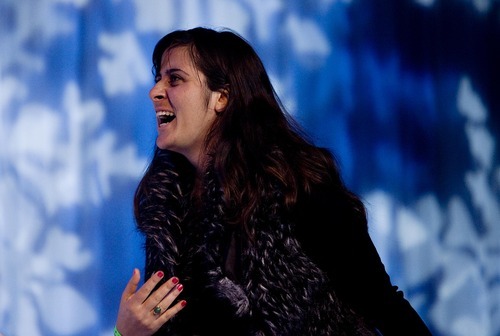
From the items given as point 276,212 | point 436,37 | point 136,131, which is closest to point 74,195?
point 136,131

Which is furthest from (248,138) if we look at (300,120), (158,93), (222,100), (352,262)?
(300,120)

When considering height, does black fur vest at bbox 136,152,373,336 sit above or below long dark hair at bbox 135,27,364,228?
below

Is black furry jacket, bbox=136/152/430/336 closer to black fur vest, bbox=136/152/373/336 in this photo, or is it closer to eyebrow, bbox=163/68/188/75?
black fur vest, bbox=136/152/373/336

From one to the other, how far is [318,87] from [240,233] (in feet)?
2.67

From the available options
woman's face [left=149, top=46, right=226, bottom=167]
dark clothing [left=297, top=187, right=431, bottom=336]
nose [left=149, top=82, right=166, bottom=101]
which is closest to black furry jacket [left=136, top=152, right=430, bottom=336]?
dark clothing [left=297, top=187, right=431, bottom=336]

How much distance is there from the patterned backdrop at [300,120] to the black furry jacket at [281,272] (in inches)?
18.9

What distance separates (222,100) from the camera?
67.6 inches

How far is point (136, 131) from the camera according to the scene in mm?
2119

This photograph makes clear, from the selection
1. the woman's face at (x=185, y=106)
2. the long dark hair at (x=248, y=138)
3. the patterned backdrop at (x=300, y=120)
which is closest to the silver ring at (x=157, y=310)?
the long dark hair at (x=248, y=138)

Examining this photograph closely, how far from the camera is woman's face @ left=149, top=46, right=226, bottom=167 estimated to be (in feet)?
5.52

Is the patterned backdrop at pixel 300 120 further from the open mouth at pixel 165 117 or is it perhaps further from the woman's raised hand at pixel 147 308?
the woman's raised hand at pixel 147 308

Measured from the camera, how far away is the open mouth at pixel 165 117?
173 centimetres

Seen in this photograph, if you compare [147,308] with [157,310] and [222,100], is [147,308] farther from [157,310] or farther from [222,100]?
[222,100]

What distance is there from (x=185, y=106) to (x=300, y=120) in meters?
0.59
